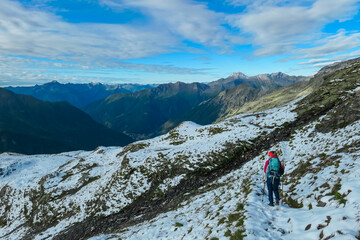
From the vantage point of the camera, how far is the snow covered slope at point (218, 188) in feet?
35.7

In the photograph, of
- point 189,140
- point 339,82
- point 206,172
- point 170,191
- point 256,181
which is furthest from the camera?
point 189,140

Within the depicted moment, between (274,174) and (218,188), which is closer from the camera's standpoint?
(274,174)

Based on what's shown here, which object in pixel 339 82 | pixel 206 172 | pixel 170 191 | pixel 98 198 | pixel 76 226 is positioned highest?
pixel 339 82

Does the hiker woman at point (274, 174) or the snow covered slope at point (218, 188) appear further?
the hiker woman at point (274, 174)

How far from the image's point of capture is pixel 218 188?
22156 millimetres

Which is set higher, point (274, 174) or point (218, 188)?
point (274, 174)

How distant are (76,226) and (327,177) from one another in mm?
31962

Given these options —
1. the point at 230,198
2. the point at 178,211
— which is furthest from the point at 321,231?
the point at 178,211

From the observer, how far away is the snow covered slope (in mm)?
10875

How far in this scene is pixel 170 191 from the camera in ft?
90.3

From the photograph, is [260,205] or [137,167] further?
[137,167]

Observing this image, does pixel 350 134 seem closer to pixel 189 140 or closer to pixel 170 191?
pixel 170 191

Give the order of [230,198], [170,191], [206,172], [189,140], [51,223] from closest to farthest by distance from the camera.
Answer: [230,198] < [170,191] < [206,172] < [51,223] < [189,140]

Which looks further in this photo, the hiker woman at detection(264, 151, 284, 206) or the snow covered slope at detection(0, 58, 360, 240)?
the hiker woman at detection(264, 151, 284, 206)
